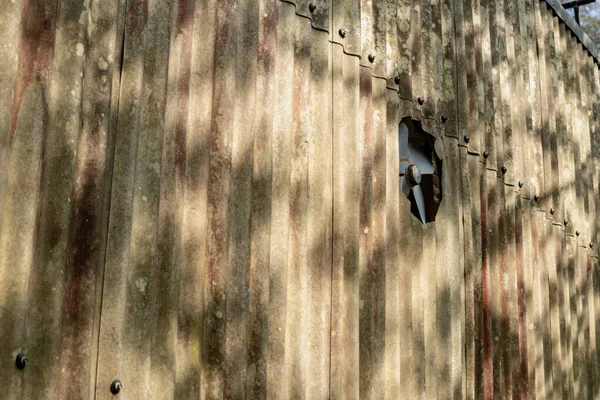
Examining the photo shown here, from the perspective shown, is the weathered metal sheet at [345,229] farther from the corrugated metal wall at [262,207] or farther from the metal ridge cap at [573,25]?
the metal ridge cap at [573,25]

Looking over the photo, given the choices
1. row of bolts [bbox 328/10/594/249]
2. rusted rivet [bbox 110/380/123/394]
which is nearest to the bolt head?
row of bolts [bbox 328/10/594/249]

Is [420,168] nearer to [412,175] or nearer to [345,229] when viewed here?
[412,175]

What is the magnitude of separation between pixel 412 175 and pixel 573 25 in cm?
345

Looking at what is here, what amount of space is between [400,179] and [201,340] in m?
1.69

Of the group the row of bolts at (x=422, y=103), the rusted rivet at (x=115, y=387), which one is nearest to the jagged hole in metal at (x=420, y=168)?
the row of bolts at (x=422, y=103)

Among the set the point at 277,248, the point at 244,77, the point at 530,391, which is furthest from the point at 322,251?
the point at 530,391

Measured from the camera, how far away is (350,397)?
340 cm

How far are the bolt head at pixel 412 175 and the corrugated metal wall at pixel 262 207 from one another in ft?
0.50

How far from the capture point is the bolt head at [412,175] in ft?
13.3

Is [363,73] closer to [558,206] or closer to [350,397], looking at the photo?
[350,397]

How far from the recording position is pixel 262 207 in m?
3.11

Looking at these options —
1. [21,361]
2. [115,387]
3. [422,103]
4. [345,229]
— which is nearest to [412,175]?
[422,103]

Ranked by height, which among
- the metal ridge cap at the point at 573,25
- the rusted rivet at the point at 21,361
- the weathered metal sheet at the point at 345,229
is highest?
the metal ridge cap at the point at 573,25

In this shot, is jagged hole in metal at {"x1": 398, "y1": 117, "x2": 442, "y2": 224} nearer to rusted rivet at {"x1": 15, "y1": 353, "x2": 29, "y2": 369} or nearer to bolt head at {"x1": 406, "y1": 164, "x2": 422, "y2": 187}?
bolt head at {"x1": 406, "y1": 164, "x2": 422, "y2": 187}
